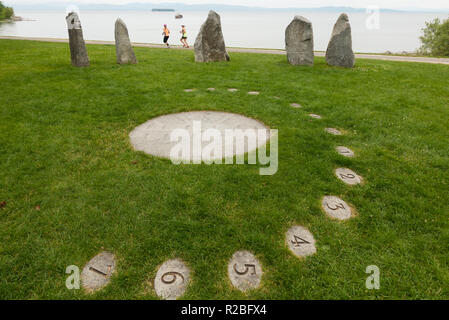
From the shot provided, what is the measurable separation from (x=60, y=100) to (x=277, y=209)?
22.3 ft

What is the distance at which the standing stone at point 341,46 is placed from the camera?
1138cm

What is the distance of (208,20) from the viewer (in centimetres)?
1237

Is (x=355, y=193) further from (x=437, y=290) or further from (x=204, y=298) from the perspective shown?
(x=204, y=298)

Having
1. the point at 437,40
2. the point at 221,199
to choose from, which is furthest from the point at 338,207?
the point at 437,40

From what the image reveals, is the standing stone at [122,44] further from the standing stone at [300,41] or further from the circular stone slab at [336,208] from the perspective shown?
the circular stone slab at [336,208]

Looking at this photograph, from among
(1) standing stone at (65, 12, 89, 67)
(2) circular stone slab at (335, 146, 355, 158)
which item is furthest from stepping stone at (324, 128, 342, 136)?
(1) standing stone at (65, 12, 89, 67)

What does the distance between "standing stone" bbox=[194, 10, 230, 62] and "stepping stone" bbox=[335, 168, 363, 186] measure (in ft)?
32.6

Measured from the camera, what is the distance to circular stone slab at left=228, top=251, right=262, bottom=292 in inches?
108

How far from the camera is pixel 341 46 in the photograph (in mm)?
11672

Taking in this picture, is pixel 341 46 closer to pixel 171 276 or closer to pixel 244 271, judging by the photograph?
pixel 244 271

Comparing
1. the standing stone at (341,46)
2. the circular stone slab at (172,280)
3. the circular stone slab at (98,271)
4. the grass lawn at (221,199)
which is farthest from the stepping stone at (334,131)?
the standing stone at (341,46)

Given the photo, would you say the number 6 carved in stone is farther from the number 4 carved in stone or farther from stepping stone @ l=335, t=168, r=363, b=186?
stepping stone @ l=335, t=168, r=363, b=186

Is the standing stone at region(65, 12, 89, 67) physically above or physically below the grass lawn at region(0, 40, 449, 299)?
above

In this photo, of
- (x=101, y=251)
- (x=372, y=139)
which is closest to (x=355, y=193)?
(x=372, y=139)
